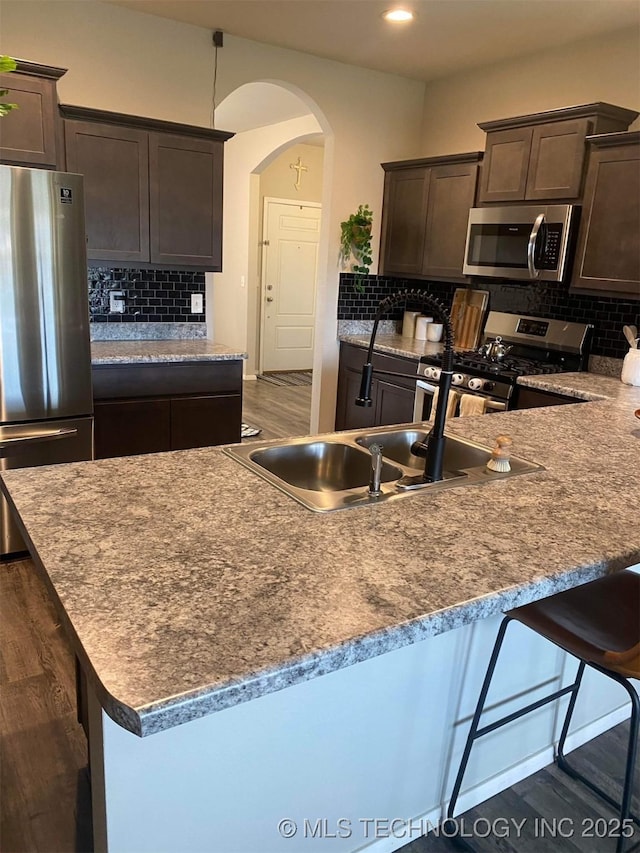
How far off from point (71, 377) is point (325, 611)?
2388 millimetres

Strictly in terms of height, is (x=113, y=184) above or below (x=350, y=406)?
above

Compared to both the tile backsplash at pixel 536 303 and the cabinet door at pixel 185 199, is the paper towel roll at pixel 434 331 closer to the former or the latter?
the tile backsplash at pixel 536 303

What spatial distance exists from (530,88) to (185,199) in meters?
2.23

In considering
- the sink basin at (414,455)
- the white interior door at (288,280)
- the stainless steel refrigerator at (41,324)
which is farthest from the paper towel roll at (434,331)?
the white interior door at (288,280)

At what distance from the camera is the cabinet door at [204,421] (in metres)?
3.54

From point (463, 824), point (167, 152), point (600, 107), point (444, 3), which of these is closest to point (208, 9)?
point (167, 152)

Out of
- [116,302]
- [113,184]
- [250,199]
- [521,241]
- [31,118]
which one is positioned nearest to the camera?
[31,118]

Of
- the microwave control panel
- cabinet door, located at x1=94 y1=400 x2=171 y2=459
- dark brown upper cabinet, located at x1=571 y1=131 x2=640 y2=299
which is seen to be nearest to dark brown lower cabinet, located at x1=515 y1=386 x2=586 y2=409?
dark brown upper cabinet, located at x1=571 y1=131 x2=640 y2=299

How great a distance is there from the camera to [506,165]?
3.68m

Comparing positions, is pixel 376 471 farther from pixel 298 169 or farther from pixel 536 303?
pixel 298 169

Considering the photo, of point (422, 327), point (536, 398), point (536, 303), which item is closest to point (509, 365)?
point (536, 398)

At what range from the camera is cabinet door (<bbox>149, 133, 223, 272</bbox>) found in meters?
3.52

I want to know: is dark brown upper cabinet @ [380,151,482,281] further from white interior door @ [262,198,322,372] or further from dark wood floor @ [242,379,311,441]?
Result: white interior door @ [262,198,322,372]

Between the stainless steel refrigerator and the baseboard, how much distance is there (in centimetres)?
219
